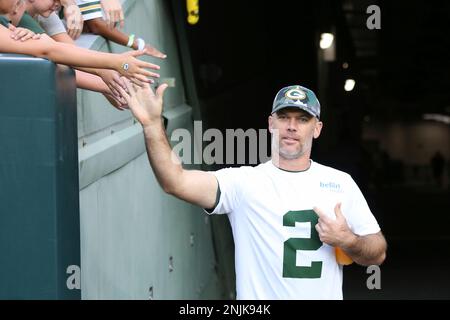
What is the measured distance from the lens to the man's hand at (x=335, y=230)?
4188mm

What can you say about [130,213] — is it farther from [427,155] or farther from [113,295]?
[427,155]

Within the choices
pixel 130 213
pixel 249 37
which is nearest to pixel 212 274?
pixel 249 37

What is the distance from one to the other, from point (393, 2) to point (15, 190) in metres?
17.3

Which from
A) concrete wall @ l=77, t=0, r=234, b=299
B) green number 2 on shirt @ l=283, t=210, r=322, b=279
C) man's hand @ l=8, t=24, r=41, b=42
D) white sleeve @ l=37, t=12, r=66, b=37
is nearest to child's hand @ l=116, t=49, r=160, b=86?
man's hand @ l=8, t=24, r=41, b=42

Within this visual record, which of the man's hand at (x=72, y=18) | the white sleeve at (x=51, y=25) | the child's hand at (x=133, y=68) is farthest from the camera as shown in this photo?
the man's hand at (x=72, y=18)

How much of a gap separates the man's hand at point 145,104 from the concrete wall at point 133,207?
1.41 m

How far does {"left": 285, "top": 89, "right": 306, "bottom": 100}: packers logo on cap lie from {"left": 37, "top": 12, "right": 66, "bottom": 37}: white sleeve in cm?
148

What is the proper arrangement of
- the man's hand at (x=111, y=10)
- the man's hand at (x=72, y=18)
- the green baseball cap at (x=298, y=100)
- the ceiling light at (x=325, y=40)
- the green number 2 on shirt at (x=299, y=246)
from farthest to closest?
→ the ceiling light at (x=325, y=40) < the man's hand at (x=111, y=10) < the man's hand at (x=72, y=18) < the green baseball cap at (x=298, y=100) < the green number 2 on shirt at (x=299, y=246)

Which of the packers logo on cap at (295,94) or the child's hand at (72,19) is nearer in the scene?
the packers logo on cap at (295,94)

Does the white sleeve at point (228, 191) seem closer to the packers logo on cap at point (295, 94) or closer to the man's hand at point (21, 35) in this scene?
the packers logo on cap at point (295, 94)

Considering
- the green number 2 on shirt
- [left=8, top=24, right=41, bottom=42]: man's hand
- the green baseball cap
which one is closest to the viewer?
[left=8, top=24, right=41, bottom=42]: man's hand

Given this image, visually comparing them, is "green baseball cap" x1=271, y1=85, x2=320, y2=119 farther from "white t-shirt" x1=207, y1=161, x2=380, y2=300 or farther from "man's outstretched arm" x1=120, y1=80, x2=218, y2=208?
"man's outstretched arm" x1=120, y1=80, x2=218, y2=208

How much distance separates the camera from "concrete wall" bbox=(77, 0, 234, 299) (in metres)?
5.82

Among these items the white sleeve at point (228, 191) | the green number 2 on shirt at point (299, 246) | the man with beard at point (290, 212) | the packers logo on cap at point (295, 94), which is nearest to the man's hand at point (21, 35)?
the man with beard at point (290, 212)
